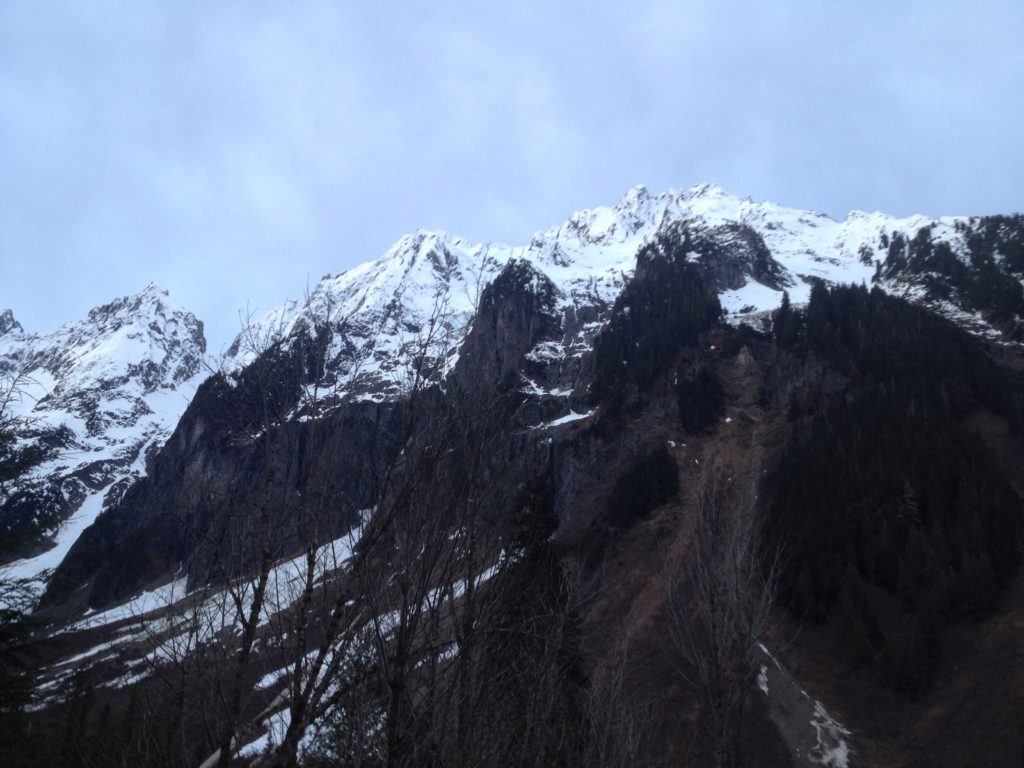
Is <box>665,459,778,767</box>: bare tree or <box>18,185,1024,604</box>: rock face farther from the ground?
<box>18,185,1024,604</box>: rock face

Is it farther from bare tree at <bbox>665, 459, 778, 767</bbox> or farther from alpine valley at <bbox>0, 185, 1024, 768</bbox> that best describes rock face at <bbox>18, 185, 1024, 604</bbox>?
bare tree at <bbox>665, 459, 778, 767</bbox>

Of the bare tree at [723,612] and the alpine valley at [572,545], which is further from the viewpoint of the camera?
the bare tree at [723,612]

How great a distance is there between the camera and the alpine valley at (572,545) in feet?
20.7

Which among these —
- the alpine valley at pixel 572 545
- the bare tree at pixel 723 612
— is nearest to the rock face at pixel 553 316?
the alpine valley at pixel 572 545

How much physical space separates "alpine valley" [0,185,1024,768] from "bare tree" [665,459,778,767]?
0.25 ft

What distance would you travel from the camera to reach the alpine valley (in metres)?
6.30

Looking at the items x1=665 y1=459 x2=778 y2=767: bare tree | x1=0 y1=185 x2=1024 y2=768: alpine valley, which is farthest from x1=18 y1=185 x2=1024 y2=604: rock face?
x1=665 y1=459 x2=778 y2=767: bare tree

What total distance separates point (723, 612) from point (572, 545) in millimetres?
51828

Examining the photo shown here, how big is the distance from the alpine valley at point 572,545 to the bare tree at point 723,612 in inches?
3.0

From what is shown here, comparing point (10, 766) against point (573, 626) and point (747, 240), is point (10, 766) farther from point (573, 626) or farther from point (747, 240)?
point (747, 240)

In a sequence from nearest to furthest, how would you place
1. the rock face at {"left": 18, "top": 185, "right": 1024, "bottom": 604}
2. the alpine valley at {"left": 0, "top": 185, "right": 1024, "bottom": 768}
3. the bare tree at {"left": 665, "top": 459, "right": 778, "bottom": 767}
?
the alpine valley at {"left": 0, "top": 185, "right": 1024, "bottom": 768} < the rock face at {"left": 18, "top": 185, "right": 1024, "bottom": 604} < the bare tree at {"left": 665, "top": 459, "right": 778, "bottom": 767}

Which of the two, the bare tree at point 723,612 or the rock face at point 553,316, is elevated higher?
the rock face at point 553,316

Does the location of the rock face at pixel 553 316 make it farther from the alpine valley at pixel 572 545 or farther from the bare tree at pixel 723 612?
the bare tree at pixel 723 612

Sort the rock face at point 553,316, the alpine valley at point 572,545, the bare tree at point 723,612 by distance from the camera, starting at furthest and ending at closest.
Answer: the bare tree at point 723,612
the rock face at point 553,316
the alpine valley at point 572,545
